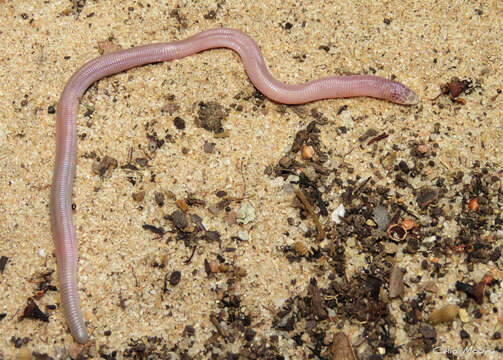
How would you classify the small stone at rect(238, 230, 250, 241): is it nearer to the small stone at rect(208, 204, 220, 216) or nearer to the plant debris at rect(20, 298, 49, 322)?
the small stone at rect(208, 204, 220, 216)

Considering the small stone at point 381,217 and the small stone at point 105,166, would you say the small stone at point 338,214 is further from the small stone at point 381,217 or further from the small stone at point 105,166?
the small stone at point 105,166

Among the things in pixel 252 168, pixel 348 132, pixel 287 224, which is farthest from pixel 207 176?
pixel 348 132

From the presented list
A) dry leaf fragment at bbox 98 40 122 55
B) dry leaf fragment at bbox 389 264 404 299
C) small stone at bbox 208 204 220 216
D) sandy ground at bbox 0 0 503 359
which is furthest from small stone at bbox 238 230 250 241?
dry leaf fragment at bbox 98 40 122 55

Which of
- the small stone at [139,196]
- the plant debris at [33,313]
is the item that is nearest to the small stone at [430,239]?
the small stone at [139,196]

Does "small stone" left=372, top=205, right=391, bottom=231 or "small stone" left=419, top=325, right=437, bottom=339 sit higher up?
"small stone" left=372, top=205, right=391, bottom=231

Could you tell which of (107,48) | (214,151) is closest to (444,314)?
(214,151)

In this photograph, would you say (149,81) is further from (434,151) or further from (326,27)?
(434,151)
